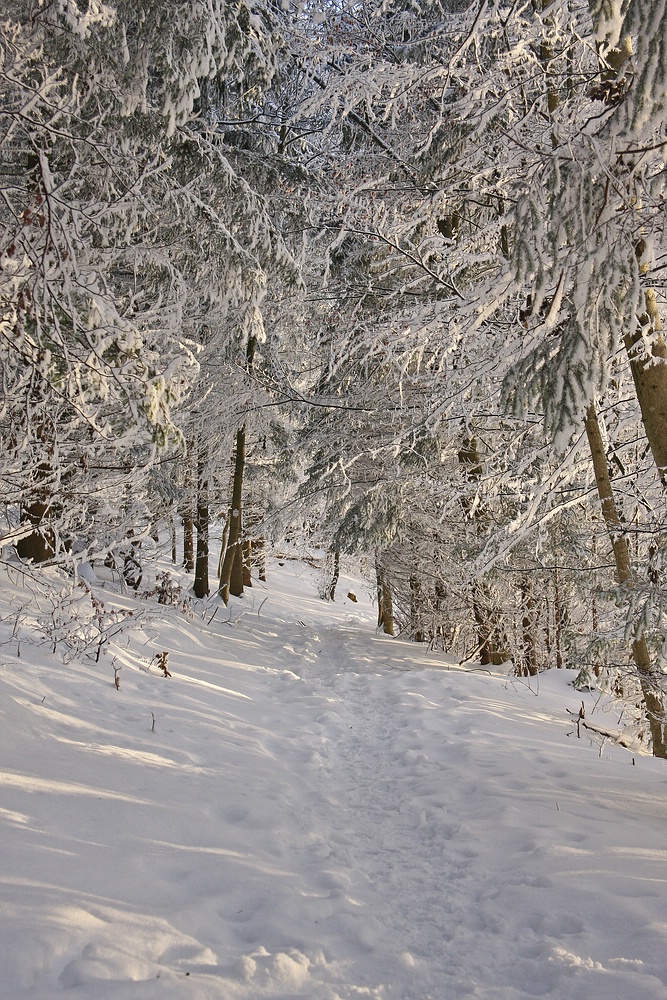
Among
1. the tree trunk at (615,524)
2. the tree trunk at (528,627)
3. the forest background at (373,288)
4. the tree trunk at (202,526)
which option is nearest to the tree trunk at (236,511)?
the forest background at (373,288)

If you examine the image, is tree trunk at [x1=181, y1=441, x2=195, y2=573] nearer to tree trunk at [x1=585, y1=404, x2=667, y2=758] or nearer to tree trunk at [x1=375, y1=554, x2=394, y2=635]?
tree trunk at [x1=375, y1=554, x2=394, y2=635]

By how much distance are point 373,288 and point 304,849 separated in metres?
7.79

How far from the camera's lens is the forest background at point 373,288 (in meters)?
3.47

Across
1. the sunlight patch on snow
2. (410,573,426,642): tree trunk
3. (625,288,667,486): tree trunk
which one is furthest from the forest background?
the sunlight patch on snow

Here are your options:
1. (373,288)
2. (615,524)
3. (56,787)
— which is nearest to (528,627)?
(373,288)

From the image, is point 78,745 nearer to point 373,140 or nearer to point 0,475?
point 0,475

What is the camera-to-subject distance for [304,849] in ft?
12.4

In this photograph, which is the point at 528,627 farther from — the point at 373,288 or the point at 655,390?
the point at 655,390

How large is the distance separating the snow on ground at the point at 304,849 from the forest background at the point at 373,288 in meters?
1.17

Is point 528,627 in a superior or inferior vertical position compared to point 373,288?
inferior

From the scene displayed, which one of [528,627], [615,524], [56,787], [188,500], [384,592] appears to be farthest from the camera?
[384,592]

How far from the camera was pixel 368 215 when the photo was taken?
22.7ft

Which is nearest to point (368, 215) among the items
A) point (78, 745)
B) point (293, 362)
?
point (78, 745)

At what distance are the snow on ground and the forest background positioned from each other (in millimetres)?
1166
